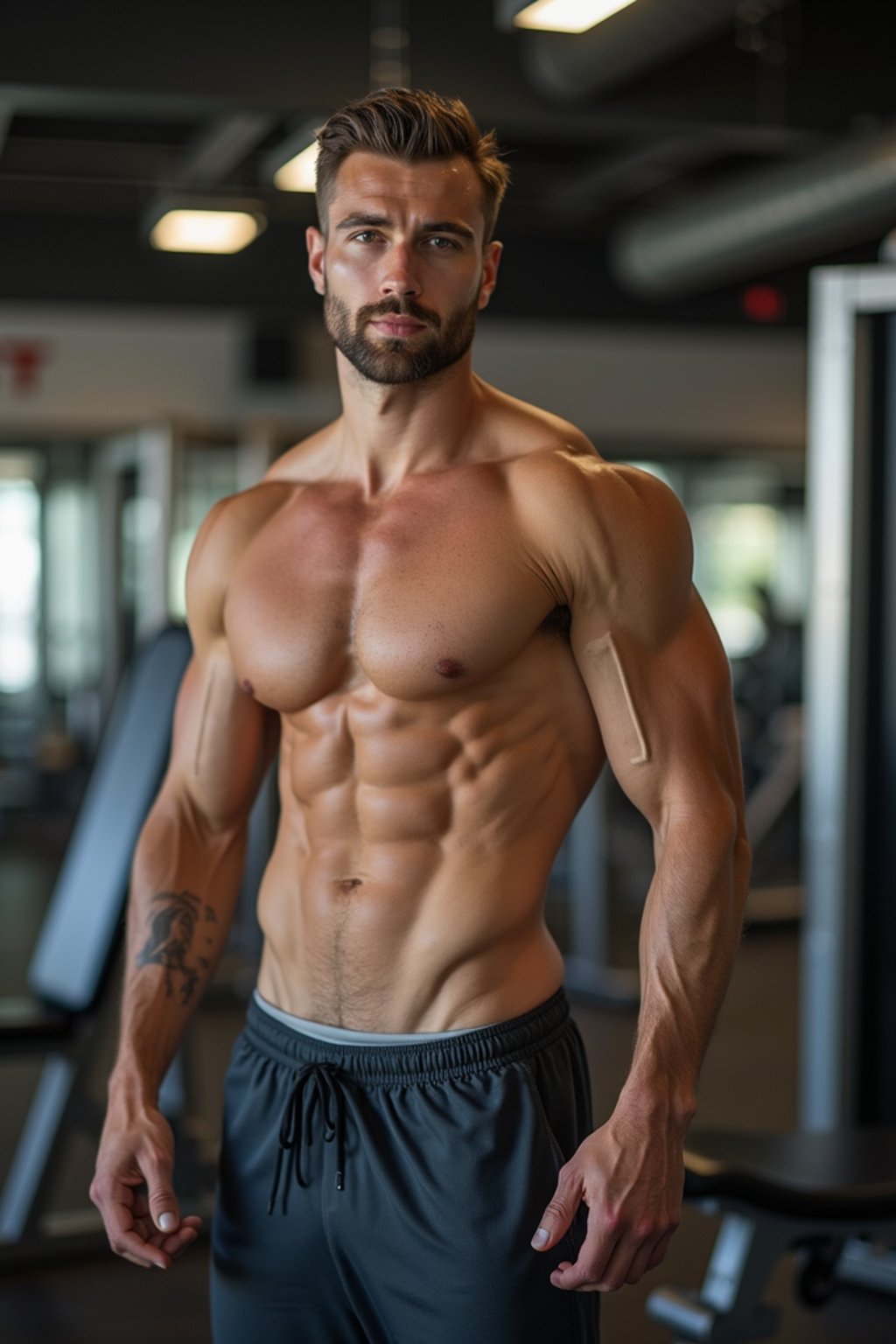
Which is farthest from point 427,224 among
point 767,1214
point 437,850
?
point 767,1214

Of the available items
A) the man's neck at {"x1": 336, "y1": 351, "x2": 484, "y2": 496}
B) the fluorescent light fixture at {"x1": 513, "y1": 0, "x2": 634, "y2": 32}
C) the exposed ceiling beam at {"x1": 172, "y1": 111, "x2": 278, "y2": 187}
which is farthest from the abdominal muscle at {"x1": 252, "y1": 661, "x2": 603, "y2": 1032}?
the exposed ceiling beam at {"x1": 172, "y1": 111, "x2": 278, "y2": 187}

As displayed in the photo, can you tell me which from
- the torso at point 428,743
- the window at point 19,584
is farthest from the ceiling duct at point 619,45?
the window at point 19,584

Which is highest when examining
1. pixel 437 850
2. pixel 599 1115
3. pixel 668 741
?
pixel 668 741

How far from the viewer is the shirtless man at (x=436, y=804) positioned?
1.40m

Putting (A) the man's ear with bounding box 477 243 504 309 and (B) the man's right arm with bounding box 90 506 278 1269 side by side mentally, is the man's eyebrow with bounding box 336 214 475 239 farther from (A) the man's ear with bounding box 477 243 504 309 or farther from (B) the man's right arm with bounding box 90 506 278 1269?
(B) the man's right arm with bounding box 90 506 278 1269

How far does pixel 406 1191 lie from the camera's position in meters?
1.42

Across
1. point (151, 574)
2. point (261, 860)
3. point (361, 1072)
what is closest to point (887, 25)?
point (151, 574)

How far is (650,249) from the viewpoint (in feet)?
22.4

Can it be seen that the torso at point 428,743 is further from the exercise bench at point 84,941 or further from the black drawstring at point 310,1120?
the exercise bench at point 84,941

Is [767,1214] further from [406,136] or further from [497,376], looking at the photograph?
[497,376]

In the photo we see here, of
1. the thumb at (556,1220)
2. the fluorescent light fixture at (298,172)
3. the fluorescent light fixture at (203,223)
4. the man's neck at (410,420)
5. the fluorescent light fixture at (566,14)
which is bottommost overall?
the thumb at (556,1220)

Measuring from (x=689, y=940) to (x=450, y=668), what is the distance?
12.2 inches

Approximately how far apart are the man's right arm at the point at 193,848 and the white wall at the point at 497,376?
5873 mm

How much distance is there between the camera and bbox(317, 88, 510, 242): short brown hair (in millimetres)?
1442
